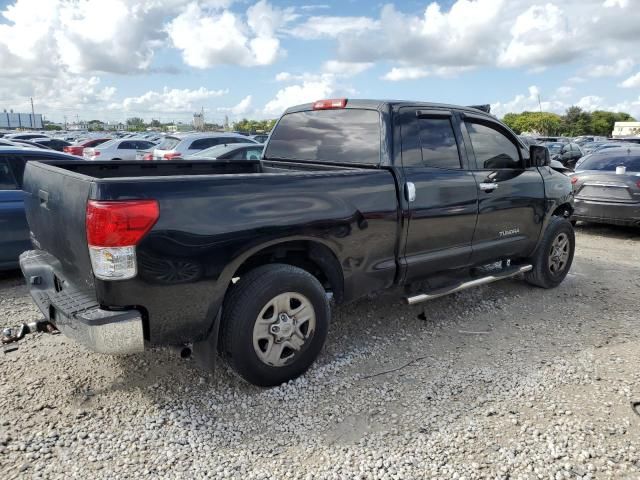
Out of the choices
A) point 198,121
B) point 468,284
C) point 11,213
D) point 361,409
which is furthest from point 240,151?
point 198,121

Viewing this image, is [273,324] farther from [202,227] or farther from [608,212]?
[608,212]

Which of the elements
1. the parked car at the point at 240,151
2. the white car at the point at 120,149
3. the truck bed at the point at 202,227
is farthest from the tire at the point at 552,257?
the white car at the point at 120,149

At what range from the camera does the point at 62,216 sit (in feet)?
9.98

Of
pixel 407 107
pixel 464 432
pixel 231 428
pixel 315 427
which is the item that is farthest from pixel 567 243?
pixel 231 428

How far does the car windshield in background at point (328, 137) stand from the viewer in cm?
412

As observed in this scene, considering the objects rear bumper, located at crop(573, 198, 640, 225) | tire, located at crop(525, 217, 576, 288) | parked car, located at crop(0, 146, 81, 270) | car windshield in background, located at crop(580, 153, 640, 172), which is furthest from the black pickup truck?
car windshield in background, located at crop(580, 153, 640, 172)

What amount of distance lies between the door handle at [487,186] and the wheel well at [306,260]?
168 cm

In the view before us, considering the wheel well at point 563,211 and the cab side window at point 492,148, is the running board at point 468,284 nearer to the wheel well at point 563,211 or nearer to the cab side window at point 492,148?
the wheel well at point 563,211

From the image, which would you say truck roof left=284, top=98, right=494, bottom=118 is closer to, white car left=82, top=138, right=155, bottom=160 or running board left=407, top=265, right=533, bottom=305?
running board left=407, top=265, right=533, bottom=305

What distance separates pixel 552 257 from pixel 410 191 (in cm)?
260

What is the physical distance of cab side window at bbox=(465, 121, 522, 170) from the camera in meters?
4.68

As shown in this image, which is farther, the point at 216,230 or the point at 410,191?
the point at 410,191

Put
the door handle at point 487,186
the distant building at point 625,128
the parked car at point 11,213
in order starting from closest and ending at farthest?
the door handle at point 487,186 → the parked car at point 11,213 → the distant building at point 625,128

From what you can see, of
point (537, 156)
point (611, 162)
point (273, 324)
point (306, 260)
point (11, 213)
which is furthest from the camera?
point (611, 162)
